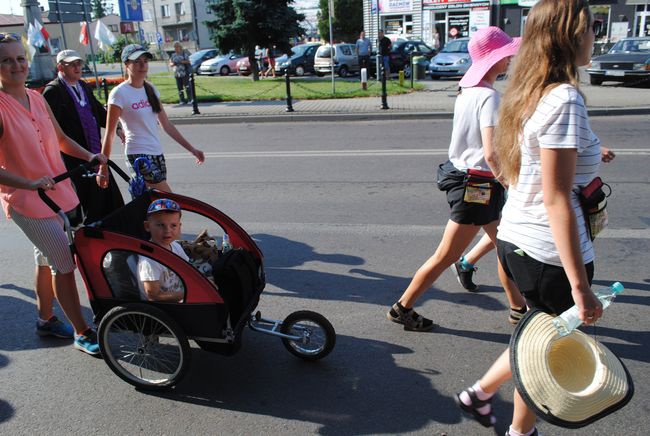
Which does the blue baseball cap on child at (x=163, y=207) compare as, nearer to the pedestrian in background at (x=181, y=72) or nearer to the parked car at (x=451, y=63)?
the pedestrian in background at (x=181, y=72)

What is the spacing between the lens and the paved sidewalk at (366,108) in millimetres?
13008

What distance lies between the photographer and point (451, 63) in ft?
67.2

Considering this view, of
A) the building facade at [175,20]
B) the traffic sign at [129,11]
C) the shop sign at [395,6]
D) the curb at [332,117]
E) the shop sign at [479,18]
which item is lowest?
the curb at [332,117]

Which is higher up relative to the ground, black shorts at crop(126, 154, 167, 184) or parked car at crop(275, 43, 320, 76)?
parked car at crop(275, 43, 320, 76)

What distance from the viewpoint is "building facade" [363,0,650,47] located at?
34.7 metres

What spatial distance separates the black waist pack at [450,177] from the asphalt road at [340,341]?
38.0 inches

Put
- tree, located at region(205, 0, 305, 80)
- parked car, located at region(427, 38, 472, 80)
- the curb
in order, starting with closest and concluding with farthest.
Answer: the curb, parked car, located at region(427, 38, 472, 80), tree, located at region(205, 0, 305, 80)

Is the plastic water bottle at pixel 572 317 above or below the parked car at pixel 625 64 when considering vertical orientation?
below

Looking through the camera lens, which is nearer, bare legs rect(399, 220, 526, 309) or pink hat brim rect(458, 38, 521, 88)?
pink hat brim rect(458, 38, 521, 88)

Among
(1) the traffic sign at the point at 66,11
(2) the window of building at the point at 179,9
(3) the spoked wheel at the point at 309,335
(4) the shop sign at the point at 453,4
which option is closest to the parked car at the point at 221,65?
(4) the shop sign at the point at 453,4

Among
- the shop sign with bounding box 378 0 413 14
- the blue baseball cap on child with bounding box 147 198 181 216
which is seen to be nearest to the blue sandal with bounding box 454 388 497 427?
the blue baseball cap on child with bounding box 147 198 181 216

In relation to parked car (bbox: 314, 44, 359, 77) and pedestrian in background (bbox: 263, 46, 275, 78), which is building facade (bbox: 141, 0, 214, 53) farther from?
parked car (bbox: 314, 44, 359, 77)

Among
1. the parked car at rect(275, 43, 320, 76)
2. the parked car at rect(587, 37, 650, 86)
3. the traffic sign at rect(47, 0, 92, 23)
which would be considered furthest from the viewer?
the parked car at rect(275, 43, 320, 76)

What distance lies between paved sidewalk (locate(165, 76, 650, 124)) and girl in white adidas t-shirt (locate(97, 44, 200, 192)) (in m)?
8.78
